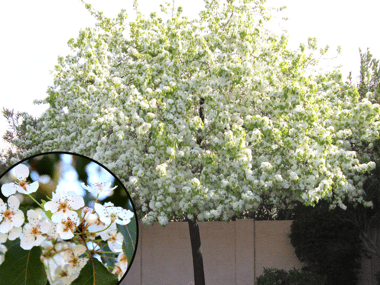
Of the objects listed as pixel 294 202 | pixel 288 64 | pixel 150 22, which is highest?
pixel 150 22

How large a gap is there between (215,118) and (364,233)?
187 inches

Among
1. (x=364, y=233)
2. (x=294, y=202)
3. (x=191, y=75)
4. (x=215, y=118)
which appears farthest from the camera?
(x=294, y=202)

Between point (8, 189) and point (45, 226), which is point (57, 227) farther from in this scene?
point (8, 189)

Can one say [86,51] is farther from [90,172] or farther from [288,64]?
[90,172]

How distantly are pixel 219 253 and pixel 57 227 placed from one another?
33.0ft

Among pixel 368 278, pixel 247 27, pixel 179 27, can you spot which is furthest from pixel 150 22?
pixel 368 278

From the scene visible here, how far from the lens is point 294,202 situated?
409 inches

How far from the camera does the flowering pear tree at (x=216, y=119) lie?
7.35 metres

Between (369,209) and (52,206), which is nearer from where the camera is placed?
(52,206)

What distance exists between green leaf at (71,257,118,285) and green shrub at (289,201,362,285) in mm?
8735

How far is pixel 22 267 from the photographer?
1104 millimetres

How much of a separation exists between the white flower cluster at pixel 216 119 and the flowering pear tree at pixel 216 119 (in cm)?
2

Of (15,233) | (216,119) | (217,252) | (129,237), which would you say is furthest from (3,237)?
(217,252)

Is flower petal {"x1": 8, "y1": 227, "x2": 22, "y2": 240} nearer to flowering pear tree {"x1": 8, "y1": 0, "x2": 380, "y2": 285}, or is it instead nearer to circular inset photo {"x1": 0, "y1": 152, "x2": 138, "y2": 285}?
circular inset photo {"x1": 0, "y1": 152, "x2": 138, "y2": 285}
